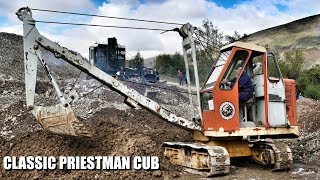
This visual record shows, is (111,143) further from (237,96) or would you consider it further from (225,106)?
(237,96)

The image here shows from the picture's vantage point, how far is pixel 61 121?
27.7 ft

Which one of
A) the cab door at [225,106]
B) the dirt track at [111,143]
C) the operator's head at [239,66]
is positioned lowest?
the dirt track at [111,143]

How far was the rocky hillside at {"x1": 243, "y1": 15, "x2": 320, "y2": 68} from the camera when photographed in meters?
57.0

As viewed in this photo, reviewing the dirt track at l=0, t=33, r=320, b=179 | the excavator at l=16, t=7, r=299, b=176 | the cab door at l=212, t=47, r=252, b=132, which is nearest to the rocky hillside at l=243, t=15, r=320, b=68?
the dirt track at l=0, t=33, r=320, b=179

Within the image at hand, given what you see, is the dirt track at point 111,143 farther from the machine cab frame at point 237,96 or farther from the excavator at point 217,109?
the machine cab frame at point 237,96

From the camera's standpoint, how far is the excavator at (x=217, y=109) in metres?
8.51

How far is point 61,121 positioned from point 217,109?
2907mm

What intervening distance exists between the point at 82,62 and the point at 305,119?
10682mm

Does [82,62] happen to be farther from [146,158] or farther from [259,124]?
[259,124]

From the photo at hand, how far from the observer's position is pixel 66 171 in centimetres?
820

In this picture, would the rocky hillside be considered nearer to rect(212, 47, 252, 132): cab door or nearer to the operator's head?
the operator's head

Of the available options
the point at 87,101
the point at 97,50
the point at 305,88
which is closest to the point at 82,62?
the point at 87,101

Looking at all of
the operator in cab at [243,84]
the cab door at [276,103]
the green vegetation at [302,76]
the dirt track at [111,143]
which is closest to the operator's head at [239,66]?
the operator in cab at [243,84]

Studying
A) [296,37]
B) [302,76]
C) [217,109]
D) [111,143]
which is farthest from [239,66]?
[296,37]
